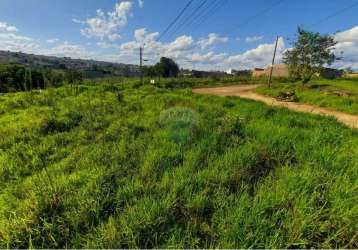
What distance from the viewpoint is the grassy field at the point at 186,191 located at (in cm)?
175

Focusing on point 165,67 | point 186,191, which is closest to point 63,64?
point 186,191

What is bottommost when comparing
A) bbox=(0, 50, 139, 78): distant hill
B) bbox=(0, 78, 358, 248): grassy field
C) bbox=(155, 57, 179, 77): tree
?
bbox=(0, 78, 358, 248): grassy field

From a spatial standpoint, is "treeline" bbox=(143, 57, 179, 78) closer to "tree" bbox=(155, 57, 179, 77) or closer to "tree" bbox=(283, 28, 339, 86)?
"tree" bbox=(155, 57, 179, 77)

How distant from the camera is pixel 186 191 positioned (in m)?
2.27

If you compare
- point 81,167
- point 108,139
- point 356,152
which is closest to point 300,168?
point 356,152

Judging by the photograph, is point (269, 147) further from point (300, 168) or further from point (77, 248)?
point (77, 248)

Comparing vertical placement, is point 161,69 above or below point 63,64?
above

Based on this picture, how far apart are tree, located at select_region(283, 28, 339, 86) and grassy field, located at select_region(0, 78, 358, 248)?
1886cm

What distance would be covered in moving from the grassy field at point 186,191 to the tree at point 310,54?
1886cm

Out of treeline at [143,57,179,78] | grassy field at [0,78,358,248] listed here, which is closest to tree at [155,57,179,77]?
treeline at [143,57,179,78]

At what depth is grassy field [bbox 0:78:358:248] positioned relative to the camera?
1748mm

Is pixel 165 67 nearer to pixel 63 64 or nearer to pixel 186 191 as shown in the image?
pixel 63 64

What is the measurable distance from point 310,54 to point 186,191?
71.5ft

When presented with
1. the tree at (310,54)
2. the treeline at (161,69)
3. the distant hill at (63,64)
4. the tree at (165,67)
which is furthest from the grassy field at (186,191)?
the tree at (165,67)
